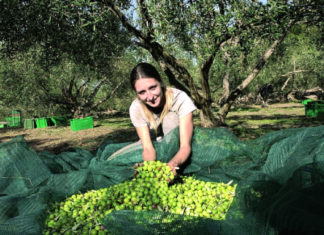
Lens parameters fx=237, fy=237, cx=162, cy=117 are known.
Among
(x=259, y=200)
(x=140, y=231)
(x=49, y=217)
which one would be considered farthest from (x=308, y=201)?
(x=49, y=217)

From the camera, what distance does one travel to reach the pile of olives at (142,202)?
1.86 meters

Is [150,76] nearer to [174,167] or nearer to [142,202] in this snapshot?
[174,167]

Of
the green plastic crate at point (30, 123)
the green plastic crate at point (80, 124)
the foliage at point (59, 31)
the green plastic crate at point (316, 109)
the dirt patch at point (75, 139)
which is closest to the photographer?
the foliage at point (59, 31)

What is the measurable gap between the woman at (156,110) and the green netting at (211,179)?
0.15m

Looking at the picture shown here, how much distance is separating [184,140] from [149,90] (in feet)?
2.59

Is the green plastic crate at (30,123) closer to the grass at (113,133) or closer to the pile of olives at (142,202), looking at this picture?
the grass at (113,133)

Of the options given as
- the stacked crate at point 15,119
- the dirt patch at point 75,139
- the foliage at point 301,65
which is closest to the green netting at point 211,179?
the dirt patch at point 75,139

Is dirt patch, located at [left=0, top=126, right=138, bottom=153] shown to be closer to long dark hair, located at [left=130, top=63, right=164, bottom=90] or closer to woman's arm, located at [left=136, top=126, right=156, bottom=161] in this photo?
woman's arm, located at [left=136, top=126, right=156, bottom=161]

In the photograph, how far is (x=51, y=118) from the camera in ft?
75.2

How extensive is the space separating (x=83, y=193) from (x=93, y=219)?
2.64 ft

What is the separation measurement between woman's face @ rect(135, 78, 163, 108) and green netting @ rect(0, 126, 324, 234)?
0.51 m

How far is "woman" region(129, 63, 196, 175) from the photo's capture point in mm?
2951

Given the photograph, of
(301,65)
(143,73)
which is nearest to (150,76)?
(143,73)

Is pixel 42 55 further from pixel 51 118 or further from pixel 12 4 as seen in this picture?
pixel 51 118
